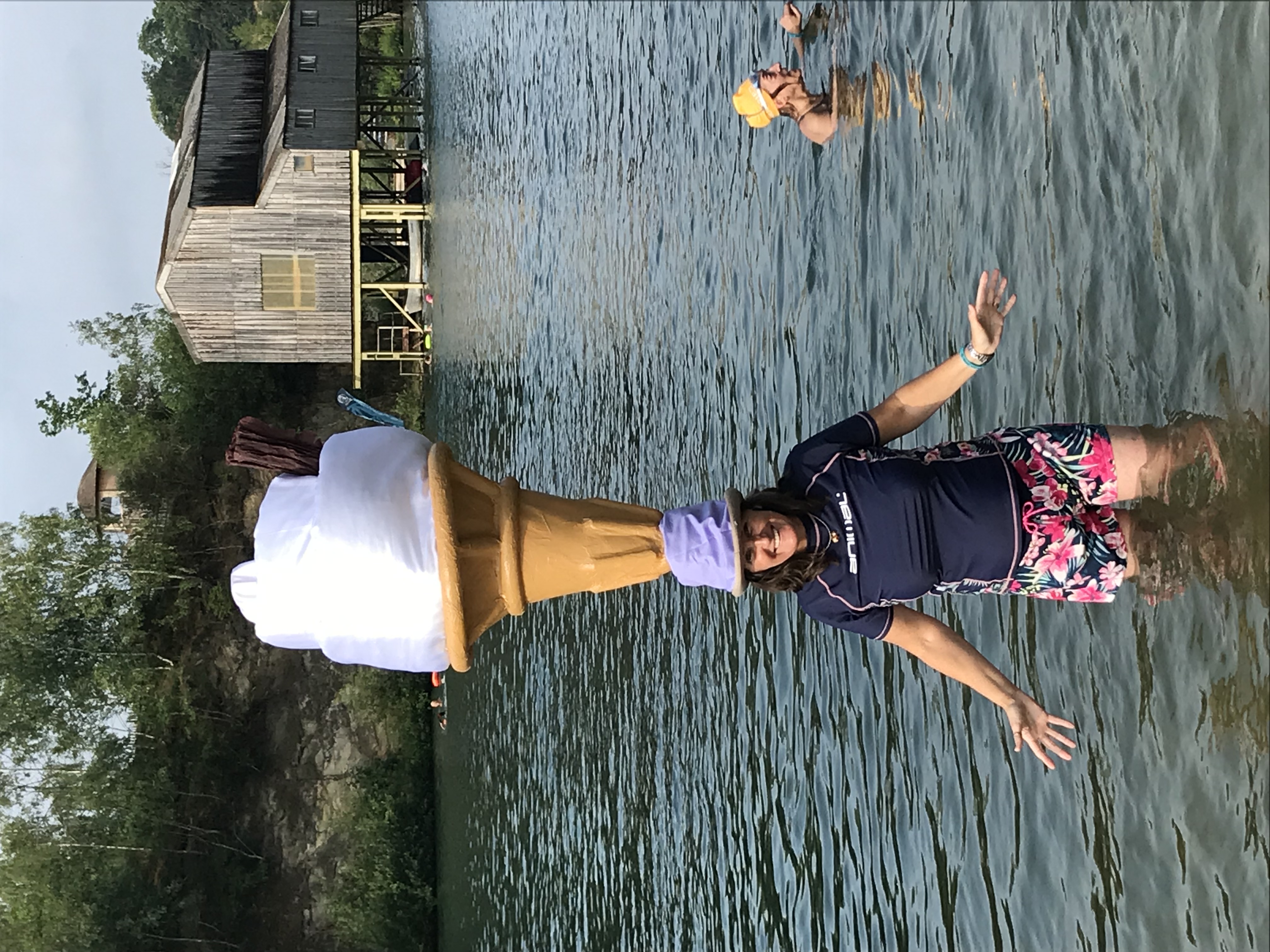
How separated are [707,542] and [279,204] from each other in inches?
957

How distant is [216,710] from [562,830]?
20.6 meters

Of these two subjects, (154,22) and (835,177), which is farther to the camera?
(154,22)

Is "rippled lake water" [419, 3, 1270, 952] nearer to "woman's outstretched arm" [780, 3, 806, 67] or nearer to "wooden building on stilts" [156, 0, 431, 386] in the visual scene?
"woman's outstretched arm" [780, 3, 806, 67]

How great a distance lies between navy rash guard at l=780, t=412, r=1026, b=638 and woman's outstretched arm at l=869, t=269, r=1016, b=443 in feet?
0.87

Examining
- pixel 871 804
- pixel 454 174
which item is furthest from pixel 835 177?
pixel 454 174

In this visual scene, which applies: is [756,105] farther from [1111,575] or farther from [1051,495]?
[1111,575]

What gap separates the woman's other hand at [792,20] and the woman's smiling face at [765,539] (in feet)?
26.1

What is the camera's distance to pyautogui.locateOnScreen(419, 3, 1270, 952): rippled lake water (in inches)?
212

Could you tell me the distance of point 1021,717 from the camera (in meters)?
5.07

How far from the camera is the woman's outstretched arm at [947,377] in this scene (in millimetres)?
4988

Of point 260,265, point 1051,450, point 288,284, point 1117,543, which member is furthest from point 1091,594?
point 288,284

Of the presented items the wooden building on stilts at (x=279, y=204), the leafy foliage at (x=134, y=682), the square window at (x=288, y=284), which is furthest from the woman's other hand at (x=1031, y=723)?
the leafy foliage at (x=134, y=682)

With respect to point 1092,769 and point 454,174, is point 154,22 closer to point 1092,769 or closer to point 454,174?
point 454,174

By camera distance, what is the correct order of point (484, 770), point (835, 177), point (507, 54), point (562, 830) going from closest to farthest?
point (835, 177) < point (562, 830) < point (484, 770) < point (507, 54)
